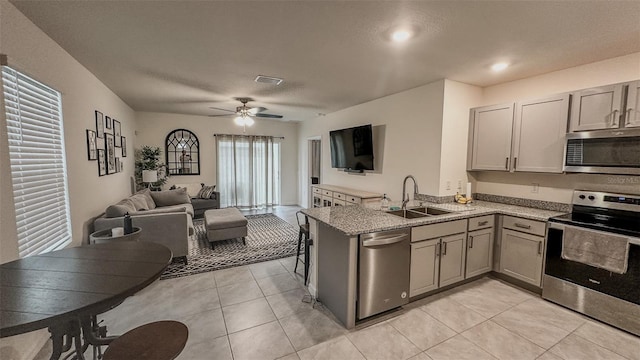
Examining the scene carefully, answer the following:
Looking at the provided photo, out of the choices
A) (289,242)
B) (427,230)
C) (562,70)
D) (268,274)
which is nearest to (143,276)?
(268,274)

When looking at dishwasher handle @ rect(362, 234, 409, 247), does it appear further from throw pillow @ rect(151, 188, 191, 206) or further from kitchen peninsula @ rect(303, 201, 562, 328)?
throw pillow @ rect(151, 188, 191, 206)

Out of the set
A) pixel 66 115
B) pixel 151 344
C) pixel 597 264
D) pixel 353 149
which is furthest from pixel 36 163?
pixel 597 264

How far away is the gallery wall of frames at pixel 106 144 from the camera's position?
326 centimetres

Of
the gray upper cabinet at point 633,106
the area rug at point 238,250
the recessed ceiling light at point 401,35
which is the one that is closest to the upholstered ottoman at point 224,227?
the area rug at point 238,250

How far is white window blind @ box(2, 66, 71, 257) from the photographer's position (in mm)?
1869

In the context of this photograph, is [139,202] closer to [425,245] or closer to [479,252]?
[425,245]

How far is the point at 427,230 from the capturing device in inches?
103

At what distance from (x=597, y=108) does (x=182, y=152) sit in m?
7.50

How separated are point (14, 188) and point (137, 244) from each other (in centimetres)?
97

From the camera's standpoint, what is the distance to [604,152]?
254 cm

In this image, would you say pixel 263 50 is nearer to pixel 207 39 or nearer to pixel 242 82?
pixel 207 39

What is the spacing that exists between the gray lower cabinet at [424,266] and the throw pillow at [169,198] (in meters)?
4.82

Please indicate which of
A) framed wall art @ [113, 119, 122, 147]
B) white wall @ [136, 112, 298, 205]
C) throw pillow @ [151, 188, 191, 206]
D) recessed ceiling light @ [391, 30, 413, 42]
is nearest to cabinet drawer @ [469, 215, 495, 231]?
recessed ceiling light @ [391, 30, 413, 42]

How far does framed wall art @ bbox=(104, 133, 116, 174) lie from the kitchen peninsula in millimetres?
3202
